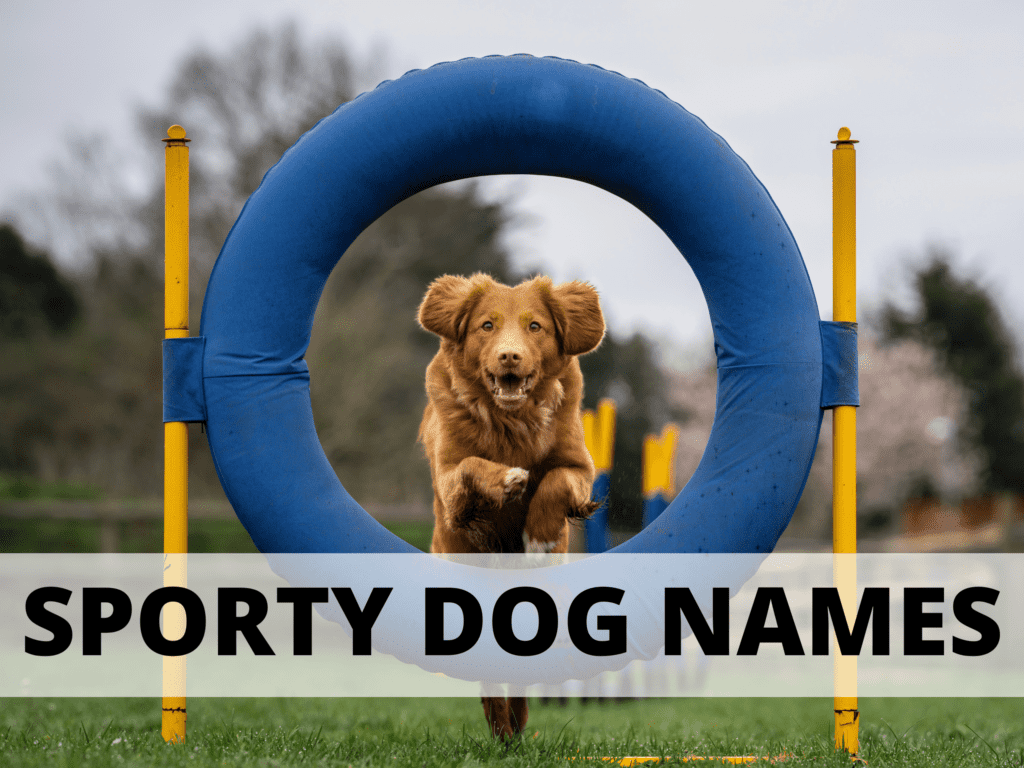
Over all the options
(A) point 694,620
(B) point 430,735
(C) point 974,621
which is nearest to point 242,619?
(B) point 430,735

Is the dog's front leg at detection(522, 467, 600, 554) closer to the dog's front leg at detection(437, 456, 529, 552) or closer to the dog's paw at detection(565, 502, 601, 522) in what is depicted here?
the dog's paw at detection(565, 502, 601, 522)

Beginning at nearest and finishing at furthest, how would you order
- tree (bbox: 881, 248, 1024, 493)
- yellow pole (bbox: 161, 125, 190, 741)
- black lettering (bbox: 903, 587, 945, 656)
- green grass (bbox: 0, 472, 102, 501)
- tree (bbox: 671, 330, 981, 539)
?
yellow pole (bbox: 161, 125, 190, 741), black lettering (bbox: 903, 587, 945, 656), green grass (bbox: 0, 472, 102, 501), tree (bbox: 671, 330, 981, 539), tree (bbox: 881, 248, 1024, 493)

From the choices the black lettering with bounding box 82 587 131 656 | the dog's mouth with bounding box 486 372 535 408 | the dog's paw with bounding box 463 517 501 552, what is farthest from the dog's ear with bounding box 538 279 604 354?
the black lettering with bounding box 82 587 131 656

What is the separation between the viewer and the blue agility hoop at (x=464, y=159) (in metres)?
2.83

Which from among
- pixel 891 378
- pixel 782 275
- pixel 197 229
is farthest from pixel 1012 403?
pixel 782 275

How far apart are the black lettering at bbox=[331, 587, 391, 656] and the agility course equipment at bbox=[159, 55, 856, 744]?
14 cm

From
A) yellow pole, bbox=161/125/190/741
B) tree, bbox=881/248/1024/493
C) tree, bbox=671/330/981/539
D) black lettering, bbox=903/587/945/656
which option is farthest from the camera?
tree, bbox=881/248/1024/493

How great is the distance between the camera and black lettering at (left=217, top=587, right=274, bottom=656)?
3.00 m

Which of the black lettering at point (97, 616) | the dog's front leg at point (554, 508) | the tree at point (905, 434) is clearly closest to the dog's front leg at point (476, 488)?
the dog's front leg at point (554, 508)

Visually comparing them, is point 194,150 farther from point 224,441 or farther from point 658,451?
point 224,441

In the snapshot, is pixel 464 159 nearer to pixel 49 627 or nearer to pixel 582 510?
pixel 582 510

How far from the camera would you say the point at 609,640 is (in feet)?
8.93

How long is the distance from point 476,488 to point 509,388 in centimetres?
33

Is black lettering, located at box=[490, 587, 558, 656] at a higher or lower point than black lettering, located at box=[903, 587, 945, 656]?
higher
